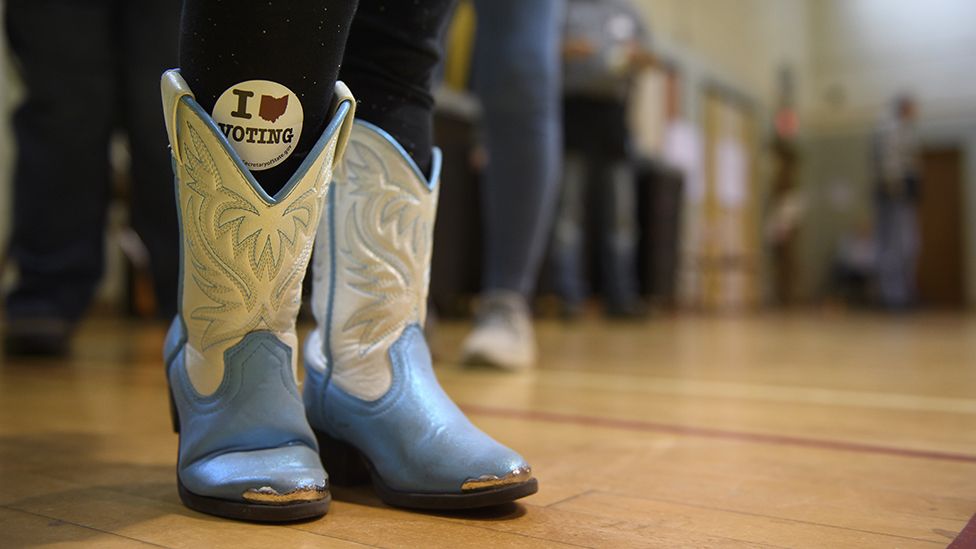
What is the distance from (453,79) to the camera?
3.27 m

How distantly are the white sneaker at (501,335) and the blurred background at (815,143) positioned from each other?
162 inches

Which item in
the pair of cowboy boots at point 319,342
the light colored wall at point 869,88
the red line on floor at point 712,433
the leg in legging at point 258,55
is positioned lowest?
the red line on floor at point 712,433

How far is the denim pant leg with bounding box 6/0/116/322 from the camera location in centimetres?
127

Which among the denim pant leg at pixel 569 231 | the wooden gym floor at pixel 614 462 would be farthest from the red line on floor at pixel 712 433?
the denim pant leg at pixel 569 231

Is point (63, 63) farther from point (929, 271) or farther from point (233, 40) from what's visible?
point (929, 271)

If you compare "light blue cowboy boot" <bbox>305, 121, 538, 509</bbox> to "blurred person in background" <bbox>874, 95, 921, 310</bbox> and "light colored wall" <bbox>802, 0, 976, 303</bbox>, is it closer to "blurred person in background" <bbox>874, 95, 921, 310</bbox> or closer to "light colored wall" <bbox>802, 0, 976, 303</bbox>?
"blurred person in background" <bbox>874, 95, 921, 310</bbox>

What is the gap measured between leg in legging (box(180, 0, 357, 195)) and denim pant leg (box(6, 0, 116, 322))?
0.96 m

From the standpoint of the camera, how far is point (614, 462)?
638 millimetres

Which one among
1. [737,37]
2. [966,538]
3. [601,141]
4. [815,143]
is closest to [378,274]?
[966,538]

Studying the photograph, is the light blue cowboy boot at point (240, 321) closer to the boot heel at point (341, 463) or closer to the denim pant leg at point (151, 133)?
the boot heel at point (341, 463)

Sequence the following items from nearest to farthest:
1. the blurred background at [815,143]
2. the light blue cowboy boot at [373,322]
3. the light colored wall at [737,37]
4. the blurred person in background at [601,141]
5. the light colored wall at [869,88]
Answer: the light blue cowboy boot at [373,322]
the blurred person in background at [601,141]
the blurred background at [815,143]
the light colored wall at [737,37]
the light colored wall at [869,88]

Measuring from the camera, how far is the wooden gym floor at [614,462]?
442 millimetres

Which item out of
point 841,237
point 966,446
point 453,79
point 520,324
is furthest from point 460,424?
point 841,237

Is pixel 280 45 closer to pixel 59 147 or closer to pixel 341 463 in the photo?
pixel 341 463
